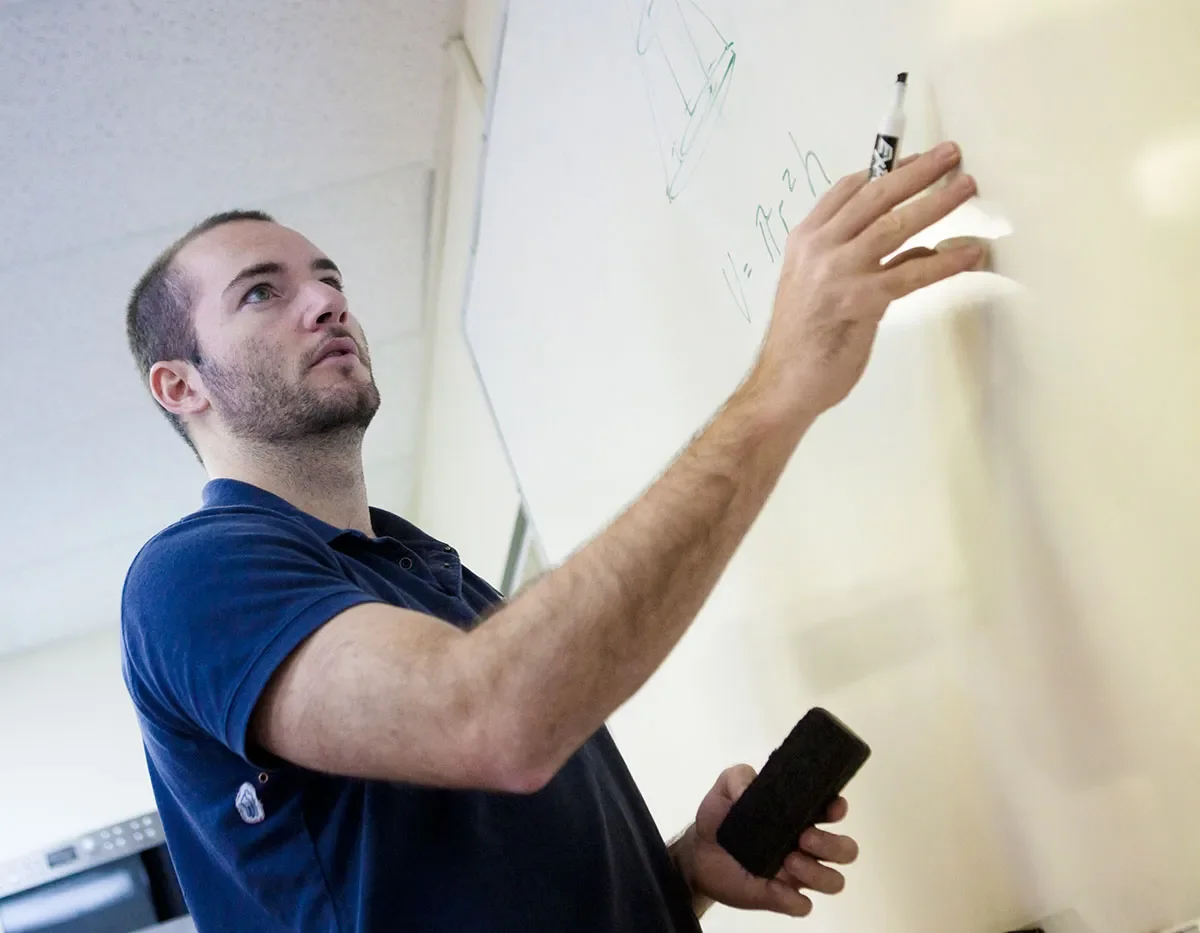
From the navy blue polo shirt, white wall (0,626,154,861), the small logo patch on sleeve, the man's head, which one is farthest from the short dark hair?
white wall (0,626,154,861)

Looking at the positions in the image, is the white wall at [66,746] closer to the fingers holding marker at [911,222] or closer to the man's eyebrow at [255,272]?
the man's eyebrow at [255,272]

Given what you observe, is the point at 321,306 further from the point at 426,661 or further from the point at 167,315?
the point at 426,661

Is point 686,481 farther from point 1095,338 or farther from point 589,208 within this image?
point 589,208

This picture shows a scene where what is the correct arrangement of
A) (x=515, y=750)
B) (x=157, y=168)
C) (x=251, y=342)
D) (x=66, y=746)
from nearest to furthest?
(x=515, y=750) < (x=251, y=342) < (x=157, y=168) < (x=66, y=746)

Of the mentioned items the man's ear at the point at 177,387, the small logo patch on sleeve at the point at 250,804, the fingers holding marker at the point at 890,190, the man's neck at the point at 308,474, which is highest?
the man's ear at the point at 177,387

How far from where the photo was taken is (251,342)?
32.1 inches

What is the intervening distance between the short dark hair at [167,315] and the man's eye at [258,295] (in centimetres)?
5

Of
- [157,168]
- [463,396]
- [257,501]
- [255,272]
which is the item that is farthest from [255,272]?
[463,396]

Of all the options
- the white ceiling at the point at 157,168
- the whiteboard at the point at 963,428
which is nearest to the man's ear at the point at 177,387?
the whiteboard at the point at 963,428

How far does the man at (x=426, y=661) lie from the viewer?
0.45m

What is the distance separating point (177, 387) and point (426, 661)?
1.73ft

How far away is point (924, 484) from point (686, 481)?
181 millimetres

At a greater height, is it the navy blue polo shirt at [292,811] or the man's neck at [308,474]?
the man's neck at [308,474]

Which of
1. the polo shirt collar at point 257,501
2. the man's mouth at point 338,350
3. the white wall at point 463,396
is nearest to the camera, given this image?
the polo shirt collar at point 257,501
